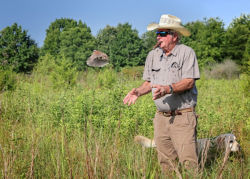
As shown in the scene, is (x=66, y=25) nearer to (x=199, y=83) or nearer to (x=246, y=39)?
(x=246, y=39)

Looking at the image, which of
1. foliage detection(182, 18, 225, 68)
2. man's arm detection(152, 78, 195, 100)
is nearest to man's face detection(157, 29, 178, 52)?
man's arm detection(152, 78, 195, 100)

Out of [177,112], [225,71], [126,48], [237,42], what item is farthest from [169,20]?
[126,48]

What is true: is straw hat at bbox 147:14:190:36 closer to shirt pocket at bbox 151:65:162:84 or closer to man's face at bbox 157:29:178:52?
man's face at bbox 157:29:178:52

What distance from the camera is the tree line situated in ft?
145

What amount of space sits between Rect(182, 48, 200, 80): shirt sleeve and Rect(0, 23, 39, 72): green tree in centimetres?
4603

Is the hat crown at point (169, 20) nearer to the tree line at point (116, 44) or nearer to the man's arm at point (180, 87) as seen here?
Result: the man's arm at point (180, 87)

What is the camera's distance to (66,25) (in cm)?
6153

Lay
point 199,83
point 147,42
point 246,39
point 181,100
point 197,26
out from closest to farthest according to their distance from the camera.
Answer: point 181,100
point 199,83
point 246,39
point 197,26
point 147,42

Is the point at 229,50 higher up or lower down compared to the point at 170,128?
higher up

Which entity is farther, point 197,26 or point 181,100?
point 197,26

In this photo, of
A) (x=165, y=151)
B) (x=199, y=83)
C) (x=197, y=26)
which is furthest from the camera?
(x=197, y=26)

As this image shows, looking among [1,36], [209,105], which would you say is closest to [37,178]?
[209,105]

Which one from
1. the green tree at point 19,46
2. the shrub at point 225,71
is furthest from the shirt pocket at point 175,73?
the green tree at point 19,46

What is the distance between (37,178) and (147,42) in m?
64.6
